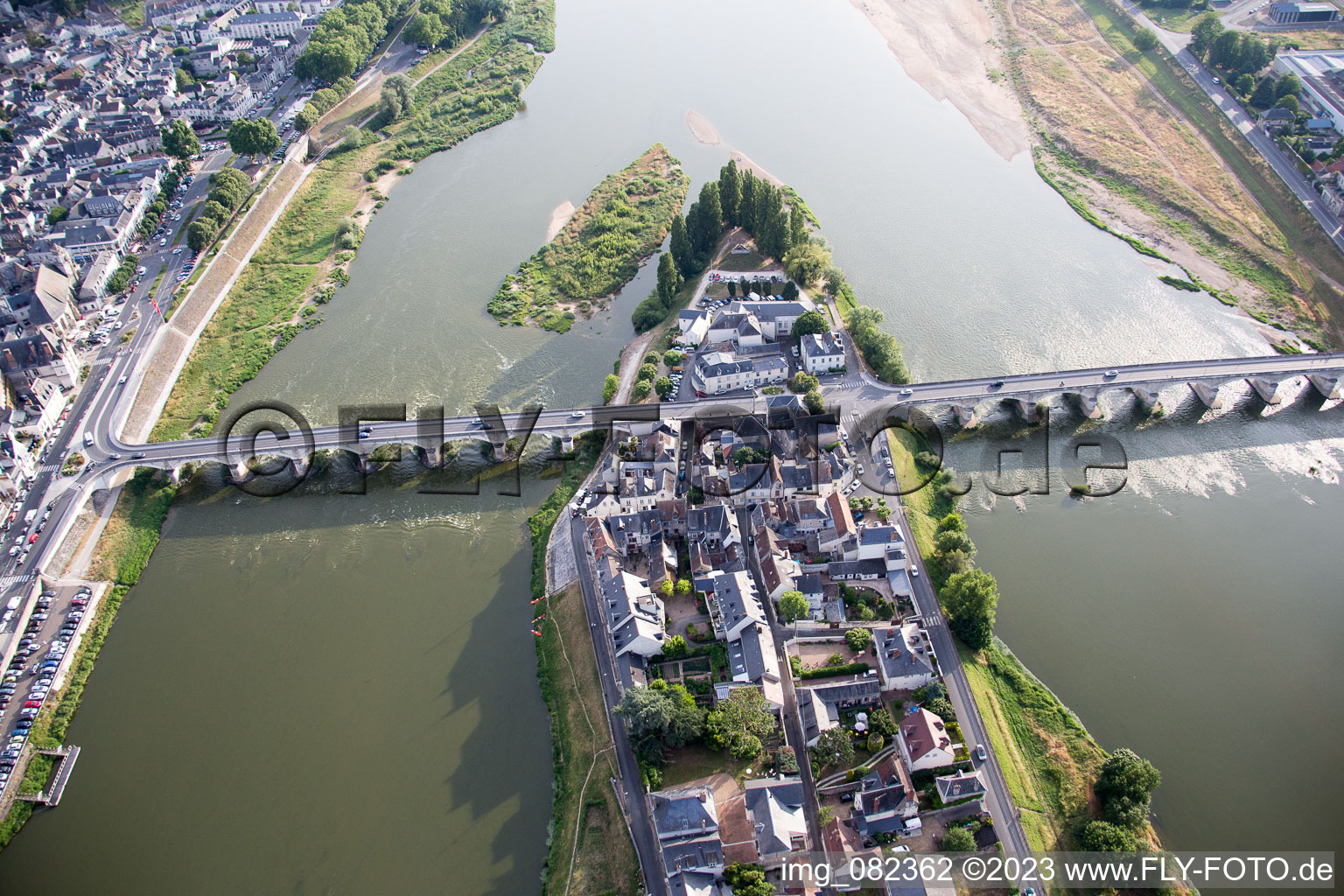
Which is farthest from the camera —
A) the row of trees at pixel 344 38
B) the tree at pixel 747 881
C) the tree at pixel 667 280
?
the row of trees at pixel 344 38

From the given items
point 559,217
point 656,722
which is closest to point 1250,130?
point 559,217

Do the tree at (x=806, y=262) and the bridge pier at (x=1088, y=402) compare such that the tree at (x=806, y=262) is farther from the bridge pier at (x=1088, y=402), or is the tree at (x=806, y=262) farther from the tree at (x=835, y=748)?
the tree at (x=835, y=748)

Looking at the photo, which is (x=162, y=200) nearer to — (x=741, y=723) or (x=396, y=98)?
(x=396, y=98)

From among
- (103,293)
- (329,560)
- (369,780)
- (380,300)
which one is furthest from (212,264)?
(369,780)

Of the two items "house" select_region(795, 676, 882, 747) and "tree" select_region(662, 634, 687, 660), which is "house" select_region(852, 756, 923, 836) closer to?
"house" select_region(795, 676, 882, 747)

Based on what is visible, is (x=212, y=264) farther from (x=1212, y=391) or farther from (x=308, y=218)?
(x=1212, y=391)

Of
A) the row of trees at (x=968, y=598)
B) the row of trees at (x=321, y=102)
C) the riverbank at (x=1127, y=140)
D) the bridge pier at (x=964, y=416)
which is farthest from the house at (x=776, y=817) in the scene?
the row of trees at (x=321, y=102)
